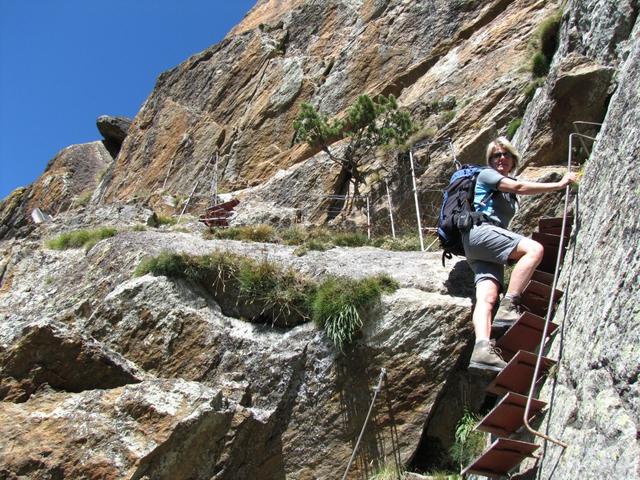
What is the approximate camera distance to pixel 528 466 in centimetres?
559

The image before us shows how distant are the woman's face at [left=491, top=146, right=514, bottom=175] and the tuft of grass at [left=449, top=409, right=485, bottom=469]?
2982 mm

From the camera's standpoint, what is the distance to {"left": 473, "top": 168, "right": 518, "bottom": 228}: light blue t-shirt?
7652mm

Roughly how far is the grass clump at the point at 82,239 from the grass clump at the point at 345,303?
219 inches

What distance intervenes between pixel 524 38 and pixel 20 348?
15648 millimetres

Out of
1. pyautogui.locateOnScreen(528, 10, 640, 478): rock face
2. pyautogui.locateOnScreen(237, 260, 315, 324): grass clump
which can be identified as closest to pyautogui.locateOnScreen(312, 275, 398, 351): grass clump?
pyautogui.locateOnScreen(237, 260, 315, 324): grass clump

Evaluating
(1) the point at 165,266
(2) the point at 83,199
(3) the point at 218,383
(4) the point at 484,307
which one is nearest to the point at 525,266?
(4) the point at 484,307

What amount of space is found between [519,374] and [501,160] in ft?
9.99

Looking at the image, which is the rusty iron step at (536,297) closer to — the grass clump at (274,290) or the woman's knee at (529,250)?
the woman's knee at (529,250)

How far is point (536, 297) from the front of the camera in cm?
684

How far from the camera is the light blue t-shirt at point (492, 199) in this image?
7652 millimetres

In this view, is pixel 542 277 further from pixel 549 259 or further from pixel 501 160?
pixel 501 160

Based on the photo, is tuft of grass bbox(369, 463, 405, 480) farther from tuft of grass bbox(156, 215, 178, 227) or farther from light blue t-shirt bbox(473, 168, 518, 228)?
tuft of grass bbox(156, 215, 178, 227)

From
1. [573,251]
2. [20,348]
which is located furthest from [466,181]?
[20,348]

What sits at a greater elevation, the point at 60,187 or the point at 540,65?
the point at 60,187
